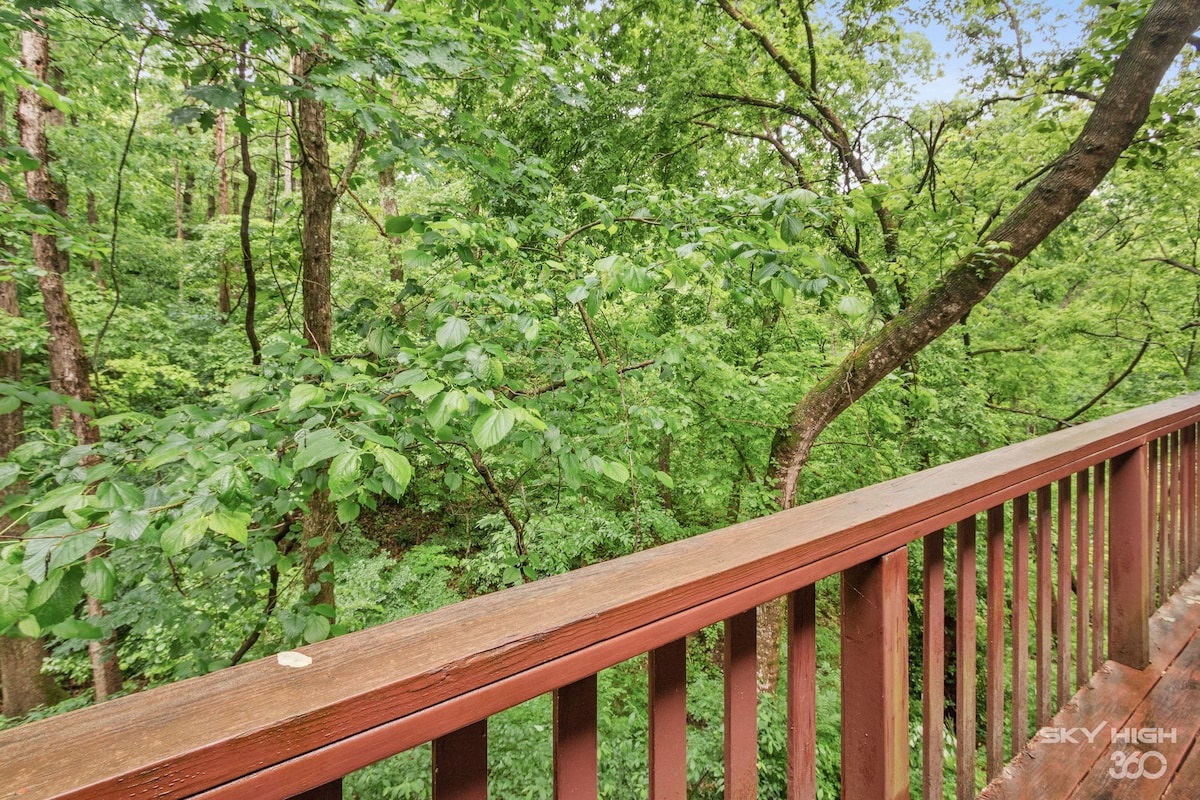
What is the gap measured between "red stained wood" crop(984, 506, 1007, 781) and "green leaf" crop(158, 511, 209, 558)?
5.74ft

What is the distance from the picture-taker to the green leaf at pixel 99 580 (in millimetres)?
1023

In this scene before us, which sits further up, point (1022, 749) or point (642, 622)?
point (642, 622)

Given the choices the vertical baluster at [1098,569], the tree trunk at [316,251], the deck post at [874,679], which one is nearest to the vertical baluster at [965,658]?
the deck post at [874,679]

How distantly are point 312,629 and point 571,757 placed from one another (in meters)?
1.51

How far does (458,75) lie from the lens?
2213 millimetres

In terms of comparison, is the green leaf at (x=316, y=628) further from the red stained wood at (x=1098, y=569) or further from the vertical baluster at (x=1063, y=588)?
the red stained wood at (x=1098, y=569)

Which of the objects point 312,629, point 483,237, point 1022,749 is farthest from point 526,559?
point 1022,749

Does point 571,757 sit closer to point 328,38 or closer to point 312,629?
point 312,629

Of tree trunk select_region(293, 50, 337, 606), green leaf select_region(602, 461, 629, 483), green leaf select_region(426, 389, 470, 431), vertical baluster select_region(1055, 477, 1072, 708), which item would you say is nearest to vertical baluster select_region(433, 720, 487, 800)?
green leaf select_region(426, 389, 470, 431)

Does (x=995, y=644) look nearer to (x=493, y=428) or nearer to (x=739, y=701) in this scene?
(x=739, y=701)

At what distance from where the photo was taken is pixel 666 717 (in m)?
0.66

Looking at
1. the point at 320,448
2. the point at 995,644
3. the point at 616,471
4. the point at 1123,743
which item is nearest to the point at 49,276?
the point at 320,448

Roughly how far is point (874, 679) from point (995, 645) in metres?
0.53

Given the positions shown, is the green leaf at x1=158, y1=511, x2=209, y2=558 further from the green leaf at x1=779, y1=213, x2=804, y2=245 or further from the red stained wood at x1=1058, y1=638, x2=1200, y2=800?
the red stained wood at x1=1058, y1=638, x2=1200, y2=800
